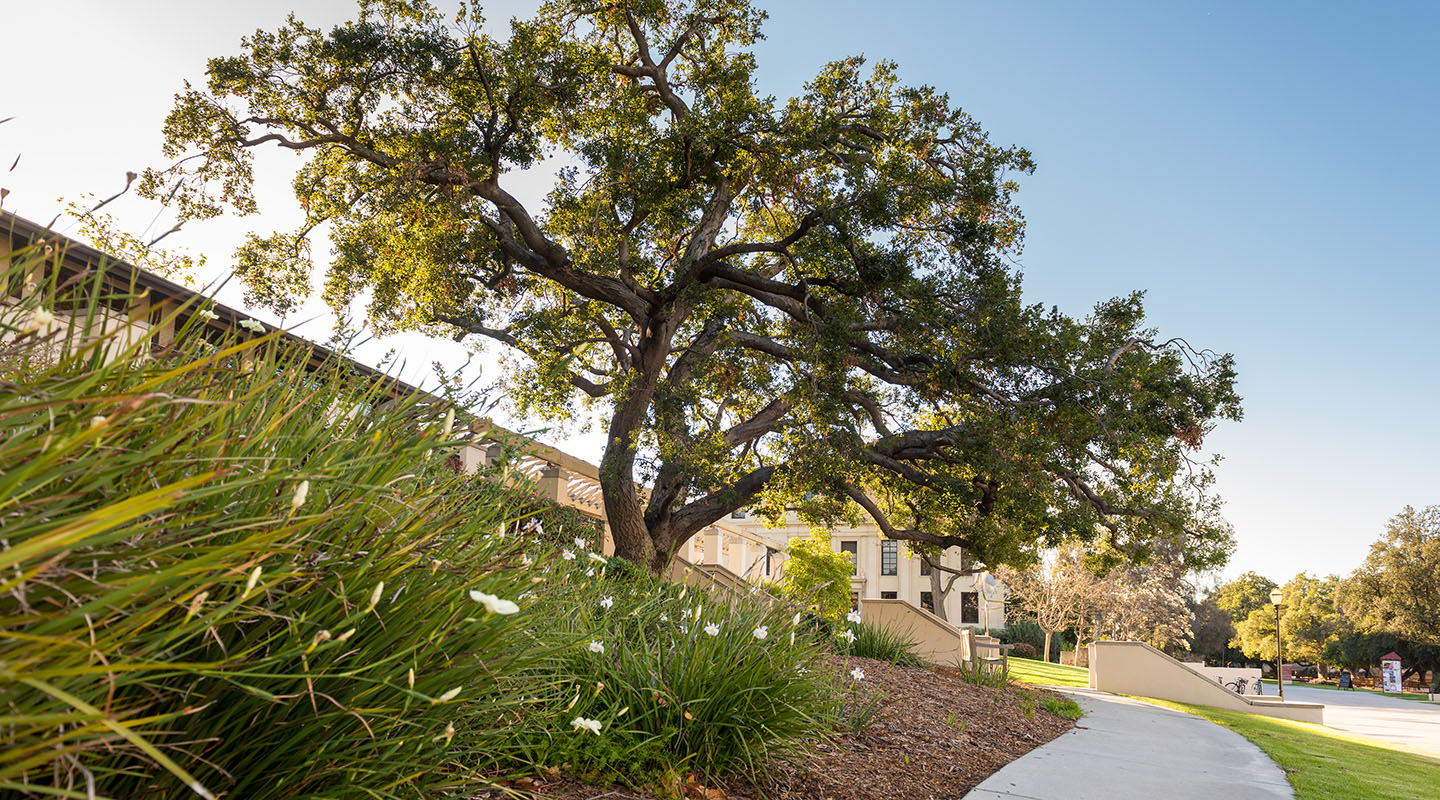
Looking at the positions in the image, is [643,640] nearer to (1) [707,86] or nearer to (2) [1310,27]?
(1) [707,86]

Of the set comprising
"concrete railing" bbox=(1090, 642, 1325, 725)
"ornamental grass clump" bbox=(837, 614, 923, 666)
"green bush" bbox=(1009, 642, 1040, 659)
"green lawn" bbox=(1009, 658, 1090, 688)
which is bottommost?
"green bush" bbox=(1009, 642, 1040, 659)

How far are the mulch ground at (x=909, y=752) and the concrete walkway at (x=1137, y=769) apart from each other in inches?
8.3

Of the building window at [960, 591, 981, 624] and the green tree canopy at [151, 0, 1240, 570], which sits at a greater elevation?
the green tree canopy at [151, 0, 1240, 570]

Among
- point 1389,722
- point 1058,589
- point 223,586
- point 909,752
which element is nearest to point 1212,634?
point 1058,589

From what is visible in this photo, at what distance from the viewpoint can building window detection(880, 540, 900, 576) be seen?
170 ft

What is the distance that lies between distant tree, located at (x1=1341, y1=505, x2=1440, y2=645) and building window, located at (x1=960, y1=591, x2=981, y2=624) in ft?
65.5

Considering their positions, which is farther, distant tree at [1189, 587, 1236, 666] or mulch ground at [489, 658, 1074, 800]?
distant tree at [1189, 587, 1236, 666]

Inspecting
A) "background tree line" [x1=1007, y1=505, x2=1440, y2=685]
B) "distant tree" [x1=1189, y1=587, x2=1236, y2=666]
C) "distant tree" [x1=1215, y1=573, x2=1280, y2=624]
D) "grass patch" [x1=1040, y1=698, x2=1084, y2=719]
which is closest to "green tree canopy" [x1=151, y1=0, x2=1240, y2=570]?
"grass patch" [x1=1040, y1=698, x2=1084, y2=719]

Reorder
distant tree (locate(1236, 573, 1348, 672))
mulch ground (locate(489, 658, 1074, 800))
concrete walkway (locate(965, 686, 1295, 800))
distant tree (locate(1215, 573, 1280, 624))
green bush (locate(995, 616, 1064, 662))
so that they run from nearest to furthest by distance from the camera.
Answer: mulch ground (locate(489, 658, 1074, 800))
concrete walkway (locate(965, 686, 1295, 800))
green bush (locate(995, 616, 1064, 662))
distant tree (locate(1236, 573, 1348, 672))
distant tree (locate(1215, 573, 1280, 624))

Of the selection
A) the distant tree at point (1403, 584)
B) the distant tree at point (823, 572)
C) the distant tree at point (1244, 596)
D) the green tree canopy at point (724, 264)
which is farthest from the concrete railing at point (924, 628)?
the distant tree at point (1244, 596)

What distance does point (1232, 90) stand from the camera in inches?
475

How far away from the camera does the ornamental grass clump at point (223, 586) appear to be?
3.99 ft

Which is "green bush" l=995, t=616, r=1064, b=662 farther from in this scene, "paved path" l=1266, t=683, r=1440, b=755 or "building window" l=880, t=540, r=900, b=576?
"paved path" l=1266, t=683, r=1440, b=755

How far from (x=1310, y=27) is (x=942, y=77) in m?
6.18
